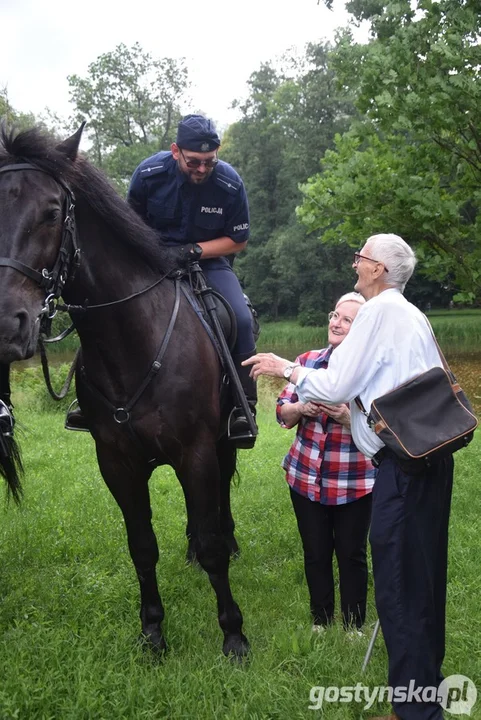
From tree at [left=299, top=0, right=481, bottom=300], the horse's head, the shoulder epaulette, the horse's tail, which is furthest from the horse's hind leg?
tree at [left=299, top=0, right=481, bottom=300]

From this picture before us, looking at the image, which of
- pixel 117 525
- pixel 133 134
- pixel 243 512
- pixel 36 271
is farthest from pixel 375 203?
pixel 133 134

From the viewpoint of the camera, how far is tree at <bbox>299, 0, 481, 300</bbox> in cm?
756

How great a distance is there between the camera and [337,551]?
411 cm

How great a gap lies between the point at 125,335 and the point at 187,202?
116 centimetres

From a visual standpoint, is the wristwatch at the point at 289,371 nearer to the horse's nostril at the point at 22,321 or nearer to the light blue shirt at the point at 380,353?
the light blue shirt at the point at 380,353

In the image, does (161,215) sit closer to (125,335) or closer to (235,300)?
(235,300)

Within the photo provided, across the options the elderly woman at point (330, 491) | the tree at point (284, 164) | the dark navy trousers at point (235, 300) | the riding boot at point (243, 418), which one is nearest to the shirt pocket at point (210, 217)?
the dark navy trousers at point (235, 300)

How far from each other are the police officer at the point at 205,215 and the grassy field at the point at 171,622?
1.22 meters

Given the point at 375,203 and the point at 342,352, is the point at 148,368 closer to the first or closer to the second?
the point at 342,352

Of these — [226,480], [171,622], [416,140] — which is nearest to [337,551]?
[171,622]

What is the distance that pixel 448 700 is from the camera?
10.6 ft

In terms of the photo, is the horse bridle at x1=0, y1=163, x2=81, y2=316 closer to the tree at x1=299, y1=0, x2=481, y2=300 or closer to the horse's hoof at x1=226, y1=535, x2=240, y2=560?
the horse's hoof at x1=226, y1=535, x2=240, y2=560

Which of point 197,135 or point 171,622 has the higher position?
point 197,135

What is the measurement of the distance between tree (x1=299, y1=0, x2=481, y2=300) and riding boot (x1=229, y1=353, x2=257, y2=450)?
4564mm
